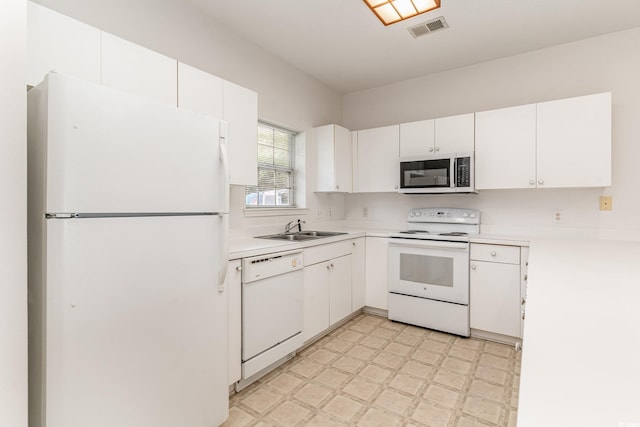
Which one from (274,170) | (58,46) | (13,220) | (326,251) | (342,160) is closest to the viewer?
(13,220)

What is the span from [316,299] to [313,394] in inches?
32.2

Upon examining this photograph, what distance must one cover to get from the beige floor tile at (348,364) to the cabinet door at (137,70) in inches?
83.9

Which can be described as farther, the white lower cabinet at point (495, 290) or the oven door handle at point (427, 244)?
the oven door handle at point (427, 244)

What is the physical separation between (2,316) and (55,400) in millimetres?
342

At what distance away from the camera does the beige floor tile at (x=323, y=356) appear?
99.5 inches

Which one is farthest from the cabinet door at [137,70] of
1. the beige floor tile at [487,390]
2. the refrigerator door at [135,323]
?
→ the beige floor tile at [487,390]

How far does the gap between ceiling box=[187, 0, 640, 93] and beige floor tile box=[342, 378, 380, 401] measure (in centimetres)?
271

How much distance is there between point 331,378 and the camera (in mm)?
2266

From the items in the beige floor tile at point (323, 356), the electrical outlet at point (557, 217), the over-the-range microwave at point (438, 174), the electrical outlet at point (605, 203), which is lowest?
the beige floor tile at point (323, 356)

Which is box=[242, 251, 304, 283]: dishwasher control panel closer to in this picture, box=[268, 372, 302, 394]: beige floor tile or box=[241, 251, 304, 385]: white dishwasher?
box=[241, 251, 304, 385]: white dishwasher

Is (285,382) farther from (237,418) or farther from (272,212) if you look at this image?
(272,212)

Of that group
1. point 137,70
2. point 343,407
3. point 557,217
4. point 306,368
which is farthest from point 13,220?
point 557,217

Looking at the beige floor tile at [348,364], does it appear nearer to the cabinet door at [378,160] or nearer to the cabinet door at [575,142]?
the cabinet door at [378,160]

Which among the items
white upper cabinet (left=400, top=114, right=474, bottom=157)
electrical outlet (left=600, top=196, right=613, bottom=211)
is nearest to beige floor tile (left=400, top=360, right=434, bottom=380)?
white upper cabinet (left=400, top=114, right=474, bottom=157)
